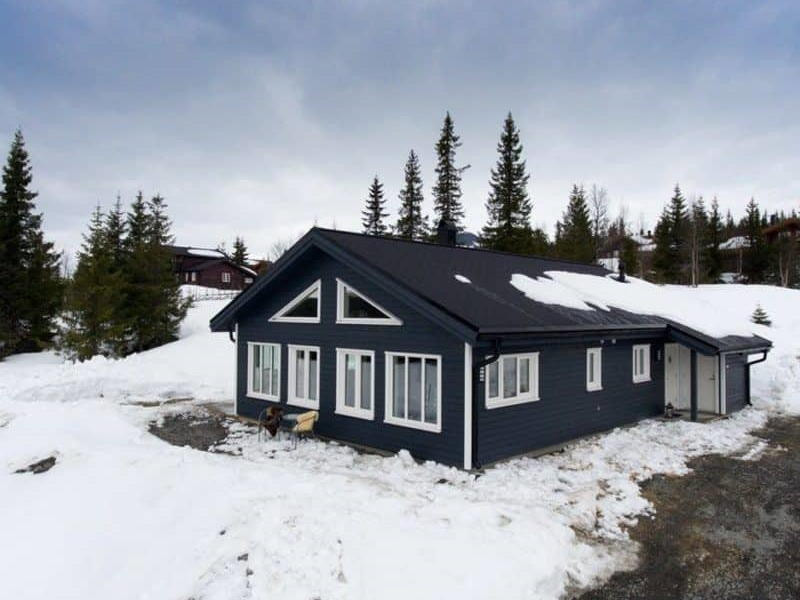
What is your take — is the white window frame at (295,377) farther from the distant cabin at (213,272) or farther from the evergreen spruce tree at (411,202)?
the distant cabin at (213,272)

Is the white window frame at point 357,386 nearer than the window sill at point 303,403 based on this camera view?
Yes

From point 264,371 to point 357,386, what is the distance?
3801 mm

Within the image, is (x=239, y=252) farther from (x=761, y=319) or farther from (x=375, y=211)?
(x=761, y=319)

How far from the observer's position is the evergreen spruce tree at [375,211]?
46938 millimetres

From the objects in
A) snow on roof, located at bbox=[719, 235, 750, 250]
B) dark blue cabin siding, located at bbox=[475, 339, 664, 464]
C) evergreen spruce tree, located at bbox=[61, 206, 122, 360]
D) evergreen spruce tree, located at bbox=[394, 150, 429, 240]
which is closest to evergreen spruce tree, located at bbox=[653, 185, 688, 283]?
snow on roof, located at bbox=[719, 235, 750, 250]

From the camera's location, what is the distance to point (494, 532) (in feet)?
19.6

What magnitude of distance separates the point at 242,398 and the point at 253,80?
38.2ft

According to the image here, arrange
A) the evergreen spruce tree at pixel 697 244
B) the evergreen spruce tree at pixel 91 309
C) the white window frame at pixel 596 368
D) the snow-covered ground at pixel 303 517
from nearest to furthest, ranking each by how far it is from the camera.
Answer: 1. the snow-covered ground at pixel 303 517
2. the white window frame at pixel 596 368
3. the evergreen spruce tree at pixel 91 309
4. the evergreen spruce tree at pixel 697 244

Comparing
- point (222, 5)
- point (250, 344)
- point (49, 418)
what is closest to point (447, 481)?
point (250, 344)

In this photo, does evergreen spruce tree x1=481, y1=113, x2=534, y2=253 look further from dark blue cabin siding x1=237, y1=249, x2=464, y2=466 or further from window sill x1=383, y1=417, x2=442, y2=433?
window sill x1=383, y1=417, x2=442, y2=433

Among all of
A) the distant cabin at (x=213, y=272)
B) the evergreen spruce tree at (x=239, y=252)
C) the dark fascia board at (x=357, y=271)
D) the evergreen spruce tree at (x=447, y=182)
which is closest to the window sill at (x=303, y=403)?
the dark fascia board at (x=357, y=271)

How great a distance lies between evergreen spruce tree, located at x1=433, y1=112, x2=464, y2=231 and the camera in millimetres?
42500

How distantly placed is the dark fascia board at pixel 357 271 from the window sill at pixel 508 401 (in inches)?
63.7

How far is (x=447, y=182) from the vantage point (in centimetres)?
4269
